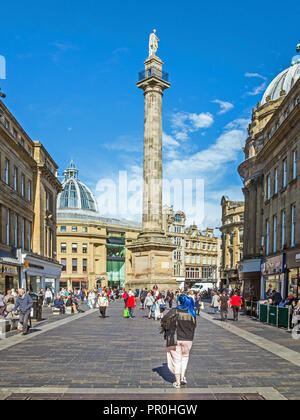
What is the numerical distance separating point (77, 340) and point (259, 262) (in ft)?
77.5

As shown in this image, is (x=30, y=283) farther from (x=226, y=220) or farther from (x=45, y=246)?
(x=226, y=220)

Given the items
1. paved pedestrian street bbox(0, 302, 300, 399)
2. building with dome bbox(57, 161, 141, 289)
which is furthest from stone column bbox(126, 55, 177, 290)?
building with dome bbox(57, 161, 141, 289)

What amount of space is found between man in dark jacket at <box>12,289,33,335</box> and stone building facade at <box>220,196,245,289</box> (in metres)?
57.8

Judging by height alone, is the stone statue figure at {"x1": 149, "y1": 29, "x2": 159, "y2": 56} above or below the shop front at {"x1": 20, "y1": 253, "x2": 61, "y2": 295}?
above

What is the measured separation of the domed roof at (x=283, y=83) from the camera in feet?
151

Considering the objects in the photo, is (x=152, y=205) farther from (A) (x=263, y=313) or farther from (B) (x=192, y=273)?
(B) (x=192, y=273)

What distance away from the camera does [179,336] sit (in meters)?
8.04

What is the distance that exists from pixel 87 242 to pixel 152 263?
163ft

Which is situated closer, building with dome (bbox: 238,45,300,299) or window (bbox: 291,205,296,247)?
building with dome (bbox: 238,45,300,299)

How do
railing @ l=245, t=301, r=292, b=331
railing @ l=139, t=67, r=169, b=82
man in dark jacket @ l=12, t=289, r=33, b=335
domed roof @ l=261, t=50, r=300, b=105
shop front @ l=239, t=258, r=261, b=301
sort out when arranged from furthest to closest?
domed roof @ l=261, t=50, r=300, b=105, railing @ l=139, t=67, r=169, b=82, shop front @ l=239, t=258, r=261, b=301, railing @ l=245, t=301, r=292, b=331, man in dark jacket @ l=12, t=289, r=33, b=335

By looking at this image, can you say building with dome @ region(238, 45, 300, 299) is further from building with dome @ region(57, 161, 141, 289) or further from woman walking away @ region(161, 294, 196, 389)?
building with dome @ region(57, 161, 141, 289)

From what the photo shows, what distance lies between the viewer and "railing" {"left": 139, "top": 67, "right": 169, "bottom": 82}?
4144cm

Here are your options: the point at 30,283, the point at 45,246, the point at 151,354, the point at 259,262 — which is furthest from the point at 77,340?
the point at 45,246

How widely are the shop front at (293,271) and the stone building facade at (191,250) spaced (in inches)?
2629
